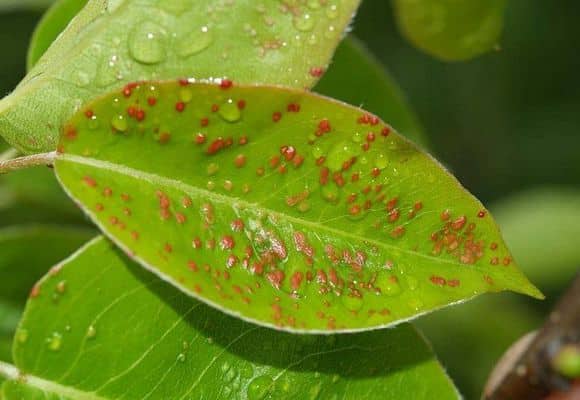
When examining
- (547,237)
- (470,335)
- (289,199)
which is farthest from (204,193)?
(547,237)

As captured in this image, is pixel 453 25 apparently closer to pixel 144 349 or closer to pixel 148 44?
pixel 148 44

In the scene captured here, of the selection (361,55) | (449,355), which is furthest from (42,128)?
(449,355)

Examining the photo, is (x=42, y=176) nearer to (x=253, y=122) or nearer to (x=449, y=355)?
(x=253, y=122)

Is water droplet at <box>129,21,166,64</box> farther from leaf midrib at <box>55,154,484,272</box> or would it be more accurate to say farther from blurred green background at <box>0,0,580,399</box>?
blurred green background at <box>0,0,580,399</box>

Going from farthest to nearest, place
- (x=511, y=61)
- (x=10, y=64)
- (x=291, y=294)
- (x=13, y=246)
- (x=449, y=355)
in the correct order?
(x=511, y=61) < (x=10, y=64) < (x=449, y=355) < (x=13, y=246) < (x=291, y=294)

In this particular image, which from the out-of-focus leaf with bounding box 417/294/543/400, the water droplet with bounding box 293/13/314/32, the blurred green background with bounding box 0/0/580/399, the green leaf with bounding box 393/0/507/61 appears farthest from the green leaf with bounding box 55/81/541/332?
the blurred green background with bounding box 0/0/580/399
